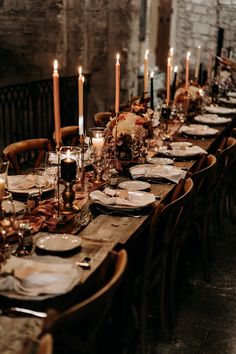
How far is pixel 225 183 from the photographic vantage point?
4.92 meters

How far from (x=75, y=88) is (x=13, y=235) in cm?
590

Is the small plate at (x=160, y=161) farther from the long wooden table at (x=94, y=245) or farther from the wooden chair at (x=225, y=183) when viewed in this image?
the long wooden table at (x=94, y=245)

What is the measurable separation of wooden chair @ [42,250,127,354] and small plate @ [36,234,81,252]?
198mm

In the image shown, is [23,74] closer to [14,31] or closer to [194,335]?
[14,31]

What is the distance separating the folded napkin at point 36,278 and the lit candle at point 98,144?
1.34 meters

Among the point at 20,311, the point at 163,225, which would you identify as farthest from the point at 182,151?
the point at 20,311

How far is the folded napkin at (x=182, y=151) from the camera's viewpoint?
4047mm

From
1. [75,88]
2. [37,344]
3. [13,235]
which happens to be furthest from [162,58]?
[37,344]

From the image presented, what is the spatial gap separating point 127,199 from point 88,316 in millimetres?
1155

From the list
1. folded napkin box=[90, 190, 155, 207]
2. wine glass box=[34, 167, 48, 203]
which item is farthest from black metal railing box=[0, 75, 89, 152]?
folded napkin box=[90, 190, 155, 207]

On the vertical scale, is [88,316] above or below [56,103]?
below

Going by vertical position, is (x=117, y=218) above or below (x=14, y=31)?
below

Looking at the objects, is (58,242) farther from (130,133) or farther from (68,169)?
(130,133)

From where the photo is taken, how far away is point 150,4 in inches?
392
